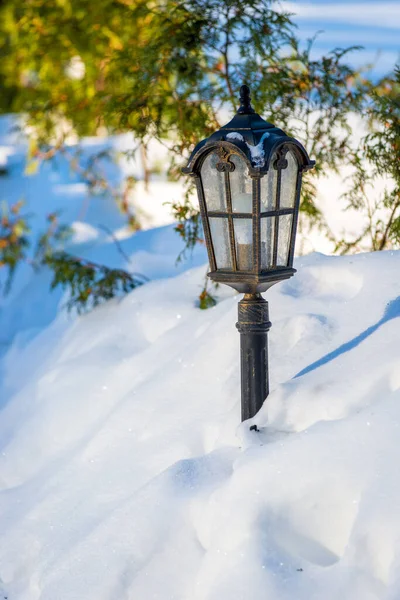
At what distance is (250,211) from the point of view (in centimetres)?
322

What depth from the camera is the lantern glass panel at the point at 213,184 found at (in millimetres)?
3245

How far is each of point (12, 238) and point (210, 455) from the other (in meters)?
6.71

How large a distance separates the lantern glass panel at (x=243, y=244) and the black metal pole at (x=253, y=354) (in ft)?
0.55

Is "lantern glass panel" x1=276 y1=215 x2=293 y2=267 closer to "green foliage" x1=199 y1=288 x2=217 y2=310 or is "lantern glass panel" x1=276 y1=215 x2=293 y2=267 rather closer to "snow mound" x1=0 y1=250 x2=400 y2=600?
"snow mound" x1=0 y1=250 x2=400 y2=600

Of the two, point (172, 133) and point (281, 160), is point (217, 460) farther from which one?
point (172, 133)

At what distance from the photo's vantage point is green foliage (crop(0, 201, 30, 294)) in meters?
9.12


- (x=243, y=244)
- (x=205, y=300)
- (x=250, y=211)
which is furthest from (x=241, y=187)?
(x=205, y=300)

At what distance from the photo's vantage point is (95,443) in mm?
4043

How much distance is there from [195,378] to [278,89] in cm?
222

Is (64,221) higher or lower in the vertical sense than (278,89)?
lower

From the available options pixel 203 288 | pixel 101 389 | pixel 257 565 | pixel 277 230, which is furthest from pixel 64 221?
pixel 257 565

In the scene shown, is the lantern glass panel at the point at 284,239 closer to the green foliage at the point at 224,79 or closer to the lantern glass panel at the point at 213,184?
the lantern glass panel at the point at 213,184

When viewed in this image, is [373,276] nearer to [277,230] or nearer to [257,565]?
[277,230]

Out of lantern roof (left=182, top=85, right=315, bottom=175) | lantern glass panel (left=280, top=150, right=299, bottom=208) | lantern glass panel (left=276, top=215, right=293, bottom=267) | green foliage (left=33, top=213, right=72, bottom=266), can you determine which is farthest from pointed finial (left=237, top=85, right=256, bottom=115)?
green foliage (left=33, top=213, right=72, bottom=266)
